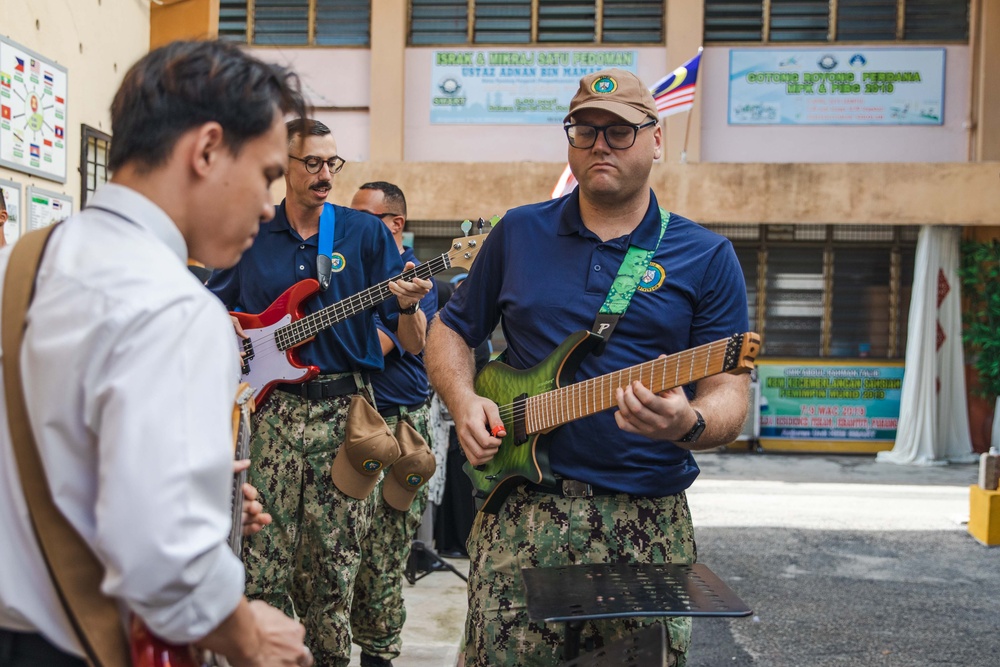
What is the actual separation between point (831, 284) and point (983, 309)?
2037mm

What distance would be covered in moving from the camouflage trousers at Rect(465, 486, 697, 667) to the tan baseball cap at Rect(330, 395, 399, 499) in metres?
1.11

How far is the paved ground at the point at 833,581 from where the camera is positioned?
18.3ft

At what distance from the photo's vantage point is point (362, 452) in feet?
13.1

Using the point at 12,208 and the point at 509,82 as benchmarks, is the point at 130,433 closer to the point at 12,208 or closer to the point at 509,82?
the point at 12,208

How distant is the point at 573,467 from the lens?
2.96 metres

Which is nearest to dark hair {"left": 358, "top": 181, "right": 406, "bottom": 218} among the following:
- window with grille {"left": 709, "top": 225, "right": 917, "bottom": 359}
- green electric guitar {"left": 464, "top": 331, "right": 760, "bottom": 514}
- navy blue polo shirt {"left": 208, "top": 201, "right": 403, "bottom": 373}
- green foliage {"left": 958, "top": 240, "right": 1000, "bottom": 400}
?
navy blue polo shirt {"left": 208, "top": 201, "right": 403, "bottom": 373}

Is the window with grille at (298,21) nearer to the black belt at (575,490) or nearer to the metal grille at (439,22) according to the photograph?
the metal grille at (439,22)

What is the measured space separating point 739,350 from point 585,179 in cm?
78

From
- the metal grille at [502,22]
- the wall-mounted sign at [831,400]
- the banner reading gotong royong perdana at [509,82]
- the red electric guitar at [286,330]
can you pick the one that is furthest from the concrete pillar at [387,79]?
the red electric guitar at [286,330]

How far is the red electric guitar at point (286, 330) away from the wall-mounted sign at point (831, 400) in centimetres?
1139

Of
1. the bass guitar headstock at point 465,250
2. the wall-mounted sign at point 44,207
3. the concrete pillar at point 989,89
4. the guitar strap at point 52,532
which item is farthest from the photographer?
the concrete pillar at point 989,89

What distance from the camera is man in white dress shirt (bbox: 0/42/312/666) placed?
4.34 ft

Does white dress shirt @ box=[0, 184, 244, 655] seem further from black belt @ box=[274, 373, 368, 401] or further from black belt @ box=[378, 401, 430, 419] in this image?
black belt @ box=[378, 401, 430, 419]

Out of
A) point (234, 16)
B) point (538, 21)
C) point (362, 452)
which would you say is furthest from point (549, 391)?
point (234, 16)
